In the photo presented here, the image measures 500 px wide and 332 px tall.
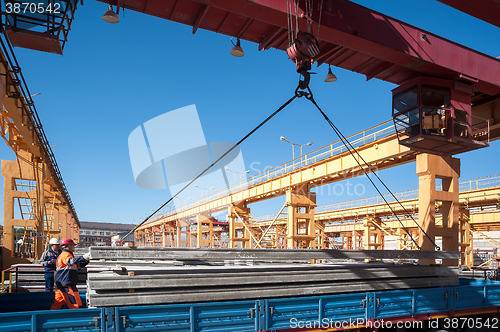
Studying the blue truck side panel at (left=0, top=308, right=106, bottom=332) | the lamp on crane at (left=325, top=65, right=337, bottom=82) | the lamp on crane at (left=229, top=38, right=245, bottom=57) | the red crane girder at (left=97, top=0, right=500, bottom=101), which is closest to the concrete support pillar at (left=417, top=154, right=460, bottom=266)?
the red crane girder at (left=97, top=0, right=500, bottom=101)

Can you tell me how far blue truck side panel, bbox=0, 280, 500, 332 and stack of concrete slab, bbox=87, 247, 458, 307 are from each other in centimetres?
17

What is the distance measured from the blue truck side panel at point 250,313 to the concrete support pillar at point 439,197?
5113mm

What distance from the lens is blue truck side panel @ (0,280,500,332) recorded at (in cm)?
432

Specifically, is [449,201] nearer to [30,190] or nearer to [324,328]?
[324,328]

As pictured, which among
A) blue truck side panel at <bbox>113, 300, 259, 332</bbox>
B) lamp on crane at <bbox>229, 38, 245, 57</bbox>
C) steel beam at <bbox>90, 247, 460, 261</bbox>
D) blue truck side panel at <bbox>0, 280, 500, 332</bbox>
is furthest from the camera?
lamp on crane at <bbox>229, 38, 245, 57</bbox>

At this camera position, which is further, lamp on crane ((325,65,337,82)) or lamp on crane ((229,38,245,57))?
lamp on crane ((325,65,337,82))

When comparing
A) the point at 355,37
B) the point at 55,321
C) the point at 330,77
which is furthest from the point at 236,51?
the point at 55,321

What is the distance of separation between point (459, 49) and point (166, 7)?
699cm

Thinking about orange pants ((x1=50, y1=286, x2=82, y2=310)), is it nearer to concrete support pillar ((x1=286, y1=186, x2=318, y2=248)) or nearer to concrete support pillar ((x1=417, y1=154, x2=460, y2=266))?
concrete support pillar ((x1=417, y1=154, x2=460, y2=266))

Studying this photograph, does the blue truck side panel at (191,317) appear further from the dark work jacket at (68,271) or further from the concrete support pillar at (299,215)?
the concrete support pillar at (299,215)

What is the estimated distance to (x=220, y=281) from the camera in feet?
16.9

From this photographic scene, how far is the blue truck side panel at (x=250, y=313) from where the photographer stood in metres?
4.32

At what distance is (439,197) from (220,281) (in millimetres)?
9834

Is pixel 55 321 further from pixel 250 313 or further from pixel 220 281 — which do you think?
pixel 250 313
